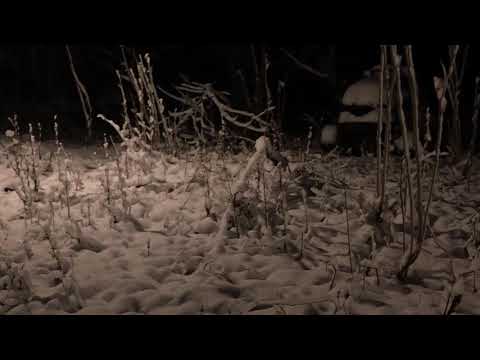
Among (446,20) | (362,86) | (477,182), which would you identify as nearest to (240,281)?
(446,20)

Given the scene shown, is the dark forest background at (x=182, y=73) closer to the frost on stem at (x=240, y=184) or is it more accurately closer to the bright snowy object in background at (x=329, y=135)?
the bright snowy object in background at (x=329, y=135)

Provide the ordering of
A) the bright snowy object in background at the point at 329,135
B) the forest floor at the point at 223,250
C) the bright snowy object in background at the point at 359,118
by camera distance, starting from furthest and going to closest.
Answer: the bright snowy object in background at the point at 329,135 < the bright snowy object in background at the point at 359,118 < the forest floor at the point at 223,250

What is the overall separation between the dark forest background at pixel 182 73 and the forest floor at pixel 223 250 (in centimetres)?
609

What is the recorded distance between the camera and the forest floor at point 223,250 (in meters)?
2.71

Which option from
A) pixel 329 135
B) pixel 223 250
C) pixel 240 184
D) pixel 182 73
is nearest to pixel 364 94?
pixel 329 135

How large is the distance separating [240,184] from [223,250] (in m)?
0.74

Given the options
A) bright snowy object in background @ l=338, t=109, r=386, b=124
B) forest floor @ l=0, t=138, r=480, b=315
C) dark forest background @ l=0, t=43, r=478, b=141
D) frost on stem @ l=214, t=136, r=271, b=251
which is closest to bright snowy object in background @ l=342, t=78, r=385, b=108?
bright snowy object in background @ l=338, t=109, r=386, b=124

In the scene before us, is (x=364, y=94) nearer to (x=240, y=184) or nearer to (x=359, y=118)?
(x=359, y=118)

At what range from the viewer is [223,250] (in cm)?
339

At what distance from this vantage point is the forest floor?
2715 mm

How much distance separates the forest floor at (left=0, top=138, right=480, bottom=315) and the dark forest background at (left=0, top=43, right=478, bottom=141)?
6.09m

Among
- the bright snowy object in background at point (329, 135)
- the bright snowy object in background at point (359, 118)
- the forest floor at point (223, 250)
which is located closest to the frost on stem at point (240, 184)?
the forest floor at point (223, 250)

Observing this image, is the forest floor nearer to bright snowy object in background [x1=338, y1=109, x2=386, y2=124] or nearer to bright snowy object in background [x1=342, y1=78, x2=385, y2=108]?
bright snowy object in background [x1=338, y1=109, x2=386, y2=124]
